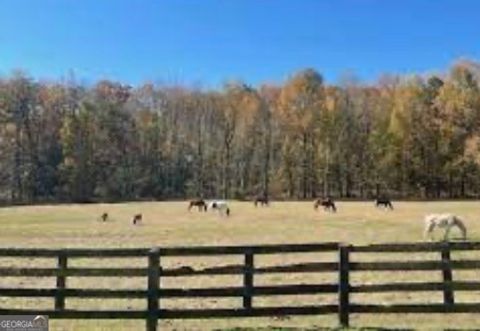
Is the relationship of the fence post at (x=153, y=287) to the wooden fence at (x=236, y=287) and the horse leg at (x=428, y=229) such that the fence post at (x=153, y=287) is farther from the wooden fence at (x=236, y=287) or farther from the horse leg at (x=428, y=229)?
the horse leg at (x=428, y=229)

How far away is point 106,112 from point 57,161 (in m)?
11.1

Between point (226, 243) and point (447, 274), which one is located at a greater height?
point (447, 274)

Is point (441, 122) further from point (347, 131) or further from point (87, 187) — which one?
point (87, 187)

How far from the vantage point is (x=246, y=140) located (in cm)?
13638

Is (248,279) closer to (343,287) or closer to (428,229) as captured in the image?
(343,287)

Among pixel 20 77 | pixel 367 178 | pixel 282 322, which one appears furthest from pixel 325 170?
pixel 282 322

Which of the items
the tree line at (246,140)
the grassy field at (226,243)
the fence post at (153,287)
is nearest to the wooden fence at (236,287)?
the fence post at (153,287)

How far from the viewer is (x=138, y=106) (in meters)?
142

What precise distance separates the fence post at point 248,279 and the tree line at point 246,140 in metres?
101

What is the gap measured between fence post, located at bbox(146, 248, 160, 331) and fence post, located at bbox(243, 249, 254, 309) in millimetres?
1537

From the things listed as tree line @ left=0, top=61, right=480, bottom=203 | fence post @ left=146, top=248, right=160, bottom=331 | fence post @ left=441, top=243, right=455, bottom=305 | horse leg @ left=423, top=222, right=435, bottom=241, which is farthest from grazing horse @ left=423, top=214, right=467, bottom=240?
tree line @ left=0, top=61, right=480, bottom=203

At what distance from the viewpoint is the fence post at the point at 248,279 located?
14688 millimetres

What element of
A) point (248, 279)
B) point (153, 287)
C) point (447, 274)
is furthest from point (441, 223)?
point (153, 287)

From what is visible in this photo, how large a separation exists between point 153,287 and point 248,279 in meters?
1.69
